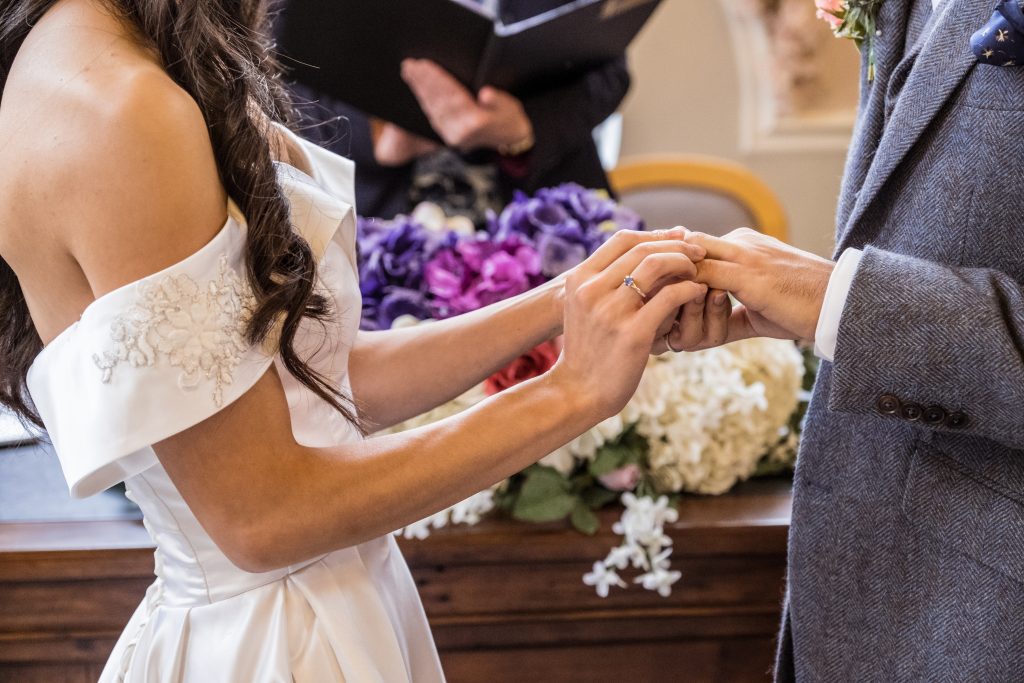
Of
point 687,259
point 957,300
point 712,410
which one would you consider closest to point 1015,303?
point 957,300

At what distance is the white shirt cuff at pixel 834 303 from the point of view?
1.03 metres

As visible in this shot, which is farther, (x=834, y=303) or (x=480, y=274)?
(x=480, y=274)

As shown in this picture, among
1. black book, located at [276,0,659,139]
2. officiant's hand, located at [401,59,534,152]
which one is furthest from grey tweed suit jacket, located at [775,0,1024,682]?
officiant's hand, located at [401,59,534,152]

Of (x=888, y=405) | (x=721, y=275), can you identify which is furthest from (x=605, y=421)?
(x=888, y=405)

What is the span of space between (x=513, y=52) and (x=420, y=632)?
1.22 metres

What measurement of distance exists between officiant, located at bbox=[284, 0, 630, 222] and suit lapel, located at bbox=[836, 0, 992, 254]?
1215mm

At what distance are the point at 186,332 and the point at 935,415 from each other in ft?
2.34

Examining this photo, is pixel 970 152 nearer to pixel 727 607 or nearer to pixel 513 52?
pixel 727 607

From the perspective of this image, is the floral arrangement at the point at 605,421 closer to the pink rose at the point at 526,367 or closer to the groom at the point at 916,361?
the pink rose at the point at 526,367

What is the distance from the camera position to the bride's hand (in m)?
1.10

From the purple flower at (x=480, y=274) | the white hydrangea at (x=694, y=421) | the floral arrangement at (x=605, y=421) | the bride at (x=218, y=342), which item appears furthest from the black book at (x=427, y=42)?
the bride at (x=218, y=342)

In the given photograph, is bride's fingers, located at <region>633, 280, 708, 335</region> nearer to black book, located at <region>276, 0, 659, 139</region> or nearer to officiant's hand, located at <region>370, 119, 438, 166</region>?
black book, located at <region>276, 0, 659, 139</region>

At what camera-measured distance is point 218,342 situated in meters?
0.98

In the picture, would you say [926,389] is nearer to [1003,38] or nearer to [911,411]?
[911,411]
